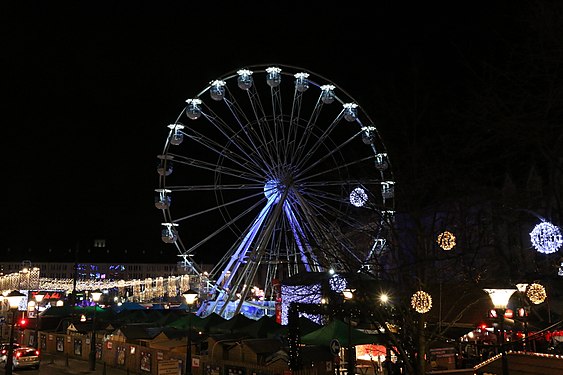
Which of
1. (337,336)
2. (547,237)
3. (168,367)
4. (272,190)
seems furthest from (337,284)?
(272,190)

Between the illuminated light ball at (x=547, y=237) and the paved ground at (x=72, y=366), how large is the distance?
65.1ft

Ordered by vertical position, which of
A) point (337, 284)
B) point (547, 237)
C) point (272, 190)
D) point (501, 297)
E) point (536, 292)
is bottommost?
point (501, 297)

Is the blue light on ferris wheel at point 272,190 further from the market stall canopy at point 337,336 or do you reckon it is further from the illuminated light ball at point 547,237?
the illuminated light ball at point 547,237

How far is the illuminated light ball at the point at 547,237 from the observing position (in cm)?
1116

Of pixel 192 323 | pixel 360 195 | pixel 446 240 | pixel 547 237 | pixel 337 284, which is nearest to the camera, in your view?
pixel 547 237

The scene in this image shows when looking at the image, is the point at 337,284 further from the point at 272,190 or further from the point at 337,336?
the point at 272,190

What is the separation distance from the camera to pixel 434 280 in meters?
15.7

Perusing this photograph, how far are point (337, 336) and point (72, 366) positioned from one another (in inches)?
640

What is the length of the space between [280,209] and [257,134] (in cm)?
456

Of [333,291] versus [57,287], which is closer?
[333,291]

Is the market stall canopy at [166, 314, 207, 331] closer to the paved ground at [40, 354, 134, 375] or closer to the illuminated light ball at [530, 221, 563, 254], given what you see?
the paved ground at [40, 354, 134, 375]

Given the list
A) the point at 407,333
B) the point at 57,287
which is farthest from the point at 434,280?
the point at 57,287

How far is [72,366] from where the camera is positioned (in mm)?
28359

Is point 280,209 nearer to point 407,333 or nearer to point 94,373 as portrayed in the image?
point 94,373
